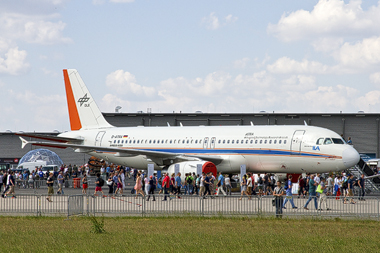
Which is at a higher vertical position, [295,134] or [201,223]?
[295,134]

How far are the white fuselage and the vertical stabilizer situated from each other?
3428mm

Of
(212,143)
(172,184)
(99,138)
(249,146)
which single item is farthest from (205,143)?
(99,138)

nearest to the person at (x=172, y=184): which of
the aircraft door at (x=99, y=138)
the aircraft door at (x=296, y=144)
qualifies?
the aircraft door at (x=296, y=144)

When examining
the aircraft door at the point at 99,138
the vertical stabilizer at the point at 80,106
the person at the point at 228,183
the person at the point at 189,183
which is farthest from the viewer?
the vertical stabilizer at the point at 80,106

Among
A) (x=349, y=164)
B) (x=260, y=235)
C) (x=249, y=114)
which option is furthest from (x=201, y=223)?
(x=249, y=114)

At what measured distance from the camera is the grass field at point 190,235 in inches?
536

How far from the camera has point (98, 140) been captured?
144 ft

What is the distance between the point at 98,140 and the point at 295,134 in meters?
16.9

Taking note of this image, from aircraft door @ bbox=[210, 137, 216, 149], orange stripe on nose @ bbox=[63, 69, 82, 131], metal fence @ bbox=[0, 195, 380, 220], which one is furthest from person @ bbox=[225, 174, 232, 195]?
orange stripe on nose @ bbox=[63, 69, 82, 131]

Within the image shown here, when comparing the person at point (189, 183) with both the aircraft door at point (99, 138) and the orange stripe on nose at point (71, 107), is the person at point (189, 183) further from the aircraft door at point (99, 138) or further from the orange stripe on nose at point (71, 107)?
the orange stripe on nose at point (71, 107)

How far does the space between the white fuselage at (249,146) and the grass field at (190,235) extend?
13159 mm

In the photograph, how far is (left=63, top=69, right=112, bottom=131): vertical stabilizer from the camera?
45938 millimetres

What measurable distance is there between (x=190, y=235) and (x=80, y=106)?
32097mm

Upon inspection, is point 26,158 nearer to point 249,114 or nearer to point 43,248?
point 249,114
